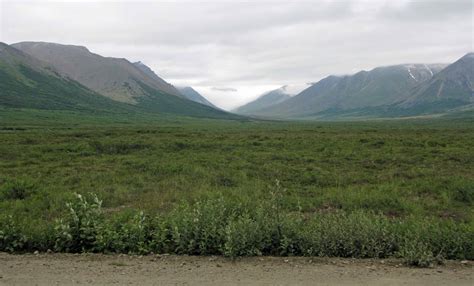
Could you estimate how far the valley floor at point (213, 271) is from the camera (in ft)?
20.1

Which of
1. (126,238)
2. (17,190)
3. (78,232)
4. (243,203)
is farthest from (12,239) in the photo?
(17,190)

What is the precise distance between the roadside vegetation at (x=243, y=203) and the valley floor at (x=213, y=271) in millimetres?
310

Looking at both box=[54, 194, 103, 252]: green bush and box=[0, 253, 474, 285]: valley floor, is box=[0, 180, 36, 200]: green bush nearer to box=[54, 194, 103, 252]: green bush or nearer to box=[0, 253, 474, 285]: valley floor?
box=[54, 194, 103, 252]: green bush

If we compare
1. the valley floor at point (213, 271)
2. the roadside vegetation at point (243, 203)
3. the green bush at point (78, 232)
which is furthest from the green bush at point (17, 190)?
the valley floor at point (213, 271)

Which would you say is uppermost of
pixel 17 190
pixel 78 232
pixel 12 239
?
pixel 78 232

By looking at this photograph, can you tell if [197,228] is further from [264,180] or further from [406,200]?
[264,180]

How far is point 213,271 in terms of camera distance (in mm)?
6559

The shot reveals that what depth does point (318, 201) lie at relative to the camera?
13477 millimetres

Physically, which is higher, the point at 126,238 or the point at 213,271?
the point at 126,238

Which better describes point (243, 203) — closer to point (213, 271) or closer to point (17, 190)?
point (213, 271)

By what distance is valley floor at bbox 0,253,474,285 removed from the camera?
241 inches

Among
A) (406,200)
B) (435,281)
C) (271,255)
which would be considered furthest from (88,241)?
(406,200)

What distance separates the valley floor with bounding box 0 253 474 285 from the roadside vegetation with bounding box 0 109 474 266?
310mm

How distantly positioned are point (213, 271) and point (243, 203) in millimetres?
5314
